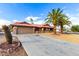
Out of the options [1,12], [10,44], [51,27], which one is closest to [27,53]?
[10,44]

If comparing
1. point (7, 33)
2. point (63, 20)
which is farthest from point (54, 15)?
point (7, 33)

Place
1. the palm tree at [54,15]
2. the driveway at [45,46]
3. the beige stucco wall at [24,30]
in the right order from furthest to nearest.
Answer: the beige stucco wall at [24,30], the palm tree at [54,15], the driveway at [45,46]

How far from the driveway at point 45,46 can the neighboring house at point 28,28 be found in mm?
104

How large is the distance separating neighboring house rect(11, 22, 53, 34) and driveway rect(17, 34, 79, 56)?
0.34 feet

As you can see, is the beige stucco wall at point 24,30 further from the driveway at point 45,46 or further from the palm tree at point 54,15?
the palm tree at point 54,15

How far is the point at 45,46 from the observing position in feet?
11.7

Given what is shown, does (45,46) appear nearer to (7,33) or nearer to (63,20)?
(63,20)

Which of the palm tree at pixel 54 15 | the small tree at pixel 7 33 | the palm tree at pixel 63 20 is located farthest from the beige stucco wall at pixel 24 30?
the palm tree at pixel 63 20

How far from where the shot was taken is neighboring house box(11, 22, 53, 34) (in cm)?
362

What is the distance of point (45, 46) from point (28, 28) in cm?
51

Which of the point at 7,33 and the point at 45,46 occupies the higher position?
the point at 7,33

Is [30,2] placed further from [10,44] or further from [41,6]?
[10,44]

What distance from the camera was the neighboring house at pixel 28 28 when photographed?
143 inches

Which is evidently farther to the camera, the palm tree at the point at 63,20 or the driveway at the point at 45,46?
the palm tree at the point at 63,20
